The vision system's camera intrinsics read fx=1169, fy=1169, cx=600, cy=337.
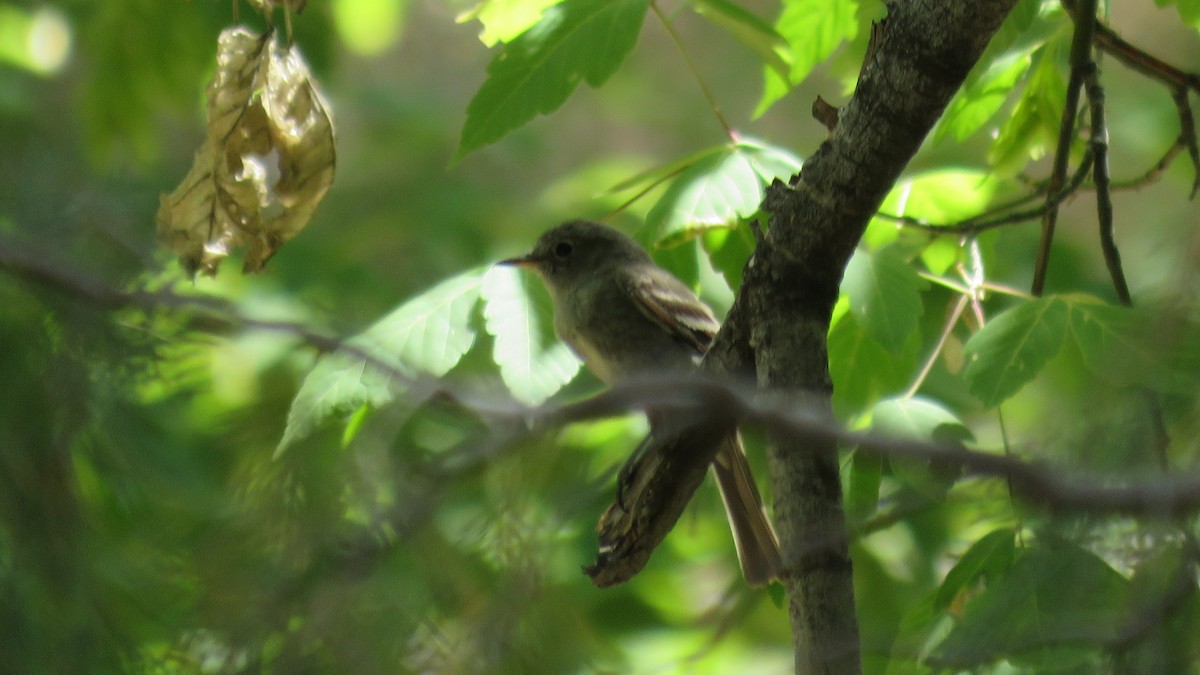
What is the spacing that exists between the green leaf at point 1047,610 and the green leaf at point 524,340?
0.92 meters

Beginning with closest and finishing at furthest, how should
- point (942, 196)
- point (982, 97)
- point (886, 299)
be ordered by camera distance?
point (886, 299)
point (982, 97)
point (942, 196)

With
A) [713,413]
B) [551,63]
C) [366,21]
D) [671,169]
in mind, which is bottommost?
[713,413]

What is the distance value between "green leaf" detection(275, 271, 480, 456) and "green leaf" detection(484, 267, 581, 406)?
0.17ft

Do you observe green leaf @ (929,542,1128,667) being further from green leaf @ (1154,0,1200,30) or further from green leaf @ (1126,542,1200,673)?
green leaf @ (1154,0,1200,30)

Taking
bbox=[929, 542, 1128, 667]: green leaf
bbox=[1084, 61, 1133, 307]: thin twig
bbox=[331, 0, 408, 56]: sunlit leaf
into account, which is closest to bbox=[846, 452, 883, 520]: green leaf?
bbox=[929, 542, 1128, 667]: green leaf

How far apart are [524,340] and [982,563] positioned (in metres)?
1.00

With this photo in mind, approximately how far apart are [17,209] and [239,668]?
0.67 m

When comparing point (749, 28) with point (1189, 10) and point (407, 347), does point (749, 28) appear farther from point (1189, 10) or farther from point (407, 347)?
point (407, 347)

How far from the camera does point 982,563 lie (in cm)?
191

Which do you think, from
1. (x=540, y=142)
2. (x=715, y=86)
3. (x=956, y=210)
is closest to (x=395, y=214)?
(x=540, y=142)

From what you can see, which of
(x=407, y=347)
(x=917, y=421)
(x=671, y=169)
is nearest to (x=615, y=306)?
(x=671, y=169)

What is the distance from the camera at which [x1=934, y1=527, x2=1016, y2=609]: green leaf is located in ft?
6.05

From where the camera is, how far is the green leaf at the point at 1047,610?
4.59 feet

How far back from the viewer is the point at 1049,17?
282cm
